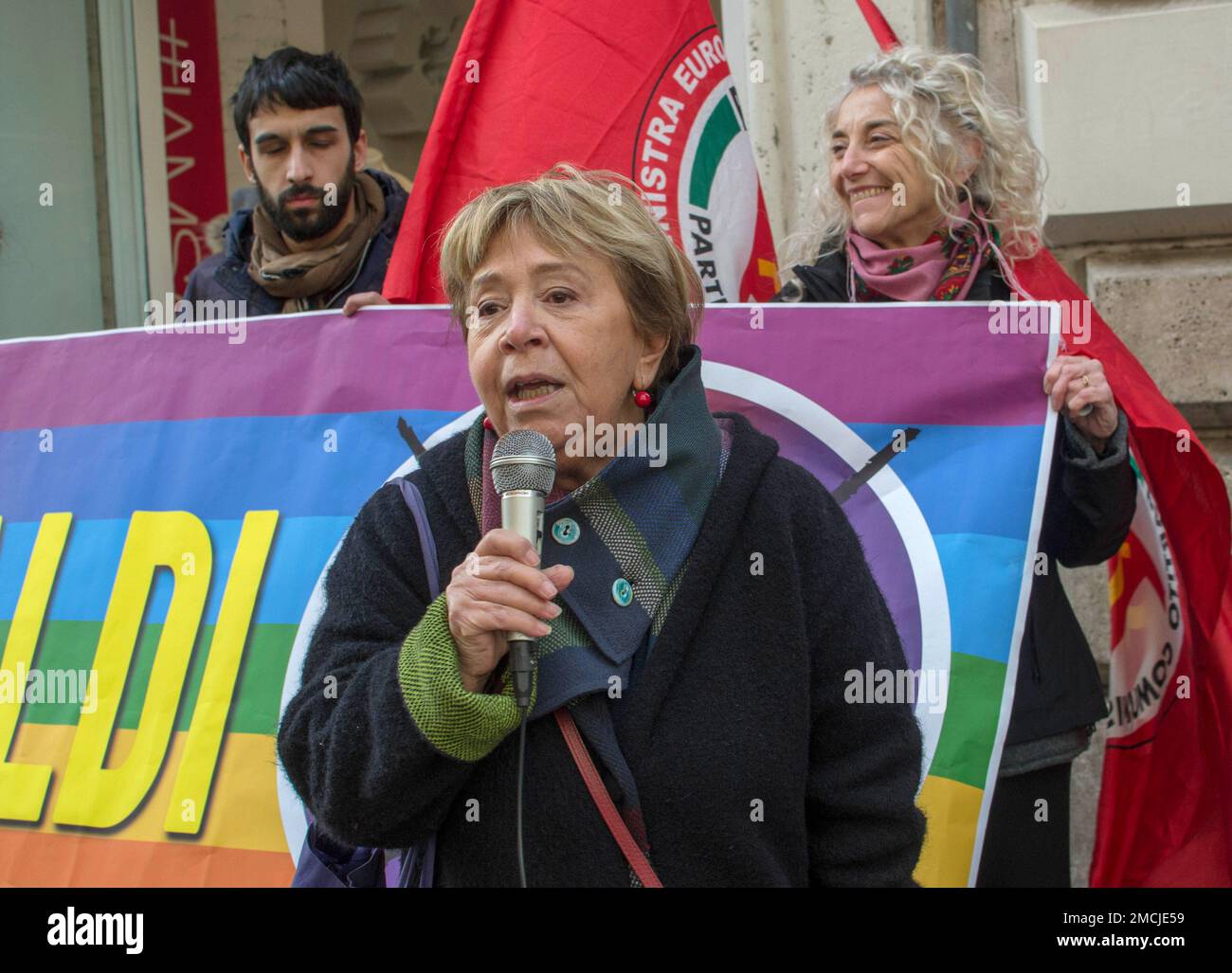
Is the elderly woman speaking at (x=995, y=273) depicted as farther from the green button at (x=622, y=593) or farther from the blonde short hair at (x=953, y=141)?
the green button at (x=622, y=593)

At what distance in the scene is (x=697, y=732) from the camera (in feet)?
5.62

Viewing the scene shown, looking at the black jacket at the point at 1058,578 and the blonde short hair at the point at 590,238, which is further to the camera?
the black jacket at the point at 1058,578

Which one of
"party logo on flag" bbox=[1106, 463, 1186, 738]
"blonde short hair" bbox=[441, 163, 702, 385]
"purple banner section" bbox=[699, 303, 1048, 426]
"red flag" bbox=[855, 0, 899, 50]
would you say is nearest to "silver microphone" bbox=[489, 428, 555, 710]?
"blonde short hair" bbox=[441, 163, 702, 385]

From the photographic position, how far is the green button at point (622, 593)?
175 centimetres

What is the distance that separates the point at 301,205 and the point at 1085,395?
6.16 feet

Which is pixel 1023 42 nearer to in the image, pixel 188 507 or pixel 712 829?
pixel 188 507

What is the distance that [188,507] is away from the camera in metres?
2.93

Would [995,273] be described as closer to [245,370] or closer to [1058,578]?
[1058,578]

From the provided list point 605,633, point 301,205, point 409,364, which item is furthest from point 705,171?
point 605,633
